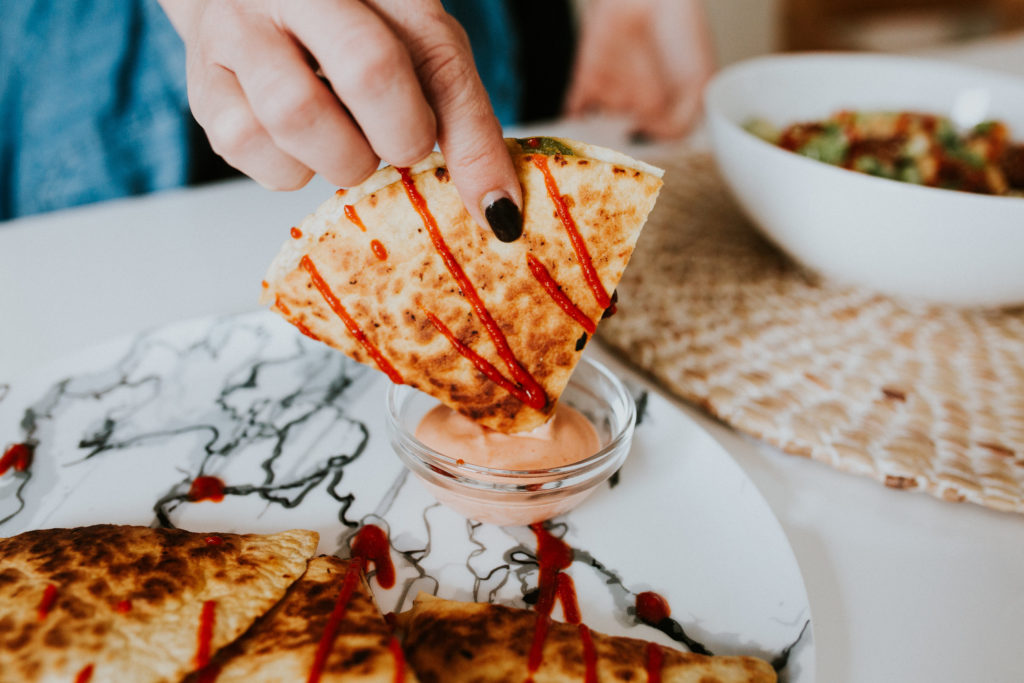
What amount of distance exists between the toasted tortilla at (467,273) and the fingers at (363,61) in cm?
18

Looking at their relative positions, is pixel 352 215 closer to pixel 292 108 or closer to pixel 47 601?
pixel 292 108

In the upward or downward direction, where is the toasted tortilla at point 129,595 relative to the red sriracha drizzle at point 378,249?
downward

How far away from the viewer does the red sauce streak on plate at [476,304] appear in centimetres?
97

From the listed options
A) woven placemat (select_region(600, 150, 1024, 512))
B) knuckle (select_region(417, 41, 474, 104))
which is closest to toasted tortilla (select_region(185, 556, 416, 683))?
knuckle (select_region(417, 41, 474, 104))

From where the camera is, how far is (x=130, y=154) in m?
2.20

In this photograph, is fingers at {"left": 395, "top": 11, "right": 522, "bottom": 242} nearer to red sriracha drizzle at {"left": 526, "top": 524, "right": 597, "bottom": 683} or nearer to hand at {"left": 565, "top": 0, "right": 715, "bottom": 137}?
red sriracha drizzle at {"left": 526, "top": 524, "right": 597, "bottom": 683}

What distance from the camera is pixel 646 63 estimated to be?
2.96 metres

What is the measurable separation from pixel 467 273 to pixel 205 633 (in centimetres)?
60

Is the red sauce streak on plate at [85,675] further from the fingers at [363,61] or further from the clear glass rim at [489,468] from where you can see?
the fingers at [363,61]

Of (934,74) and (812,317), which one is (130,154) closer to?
(812,317)

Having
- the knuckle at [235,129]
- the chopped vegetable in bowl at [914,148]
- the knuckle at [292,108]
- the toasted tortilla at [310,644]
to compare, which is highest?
the knuckle at [292,108]

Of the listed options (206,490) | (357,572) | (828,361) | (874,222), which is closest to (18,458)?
(206,490)

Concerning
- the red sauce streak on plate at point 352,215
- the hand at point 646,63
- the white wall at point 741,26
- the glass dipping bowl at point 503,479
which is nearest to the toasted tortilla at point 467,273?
the red sauce streak on plate at point 352,215

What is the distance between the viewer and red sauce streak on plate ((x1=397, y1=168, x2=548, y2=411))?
3.18 feet
